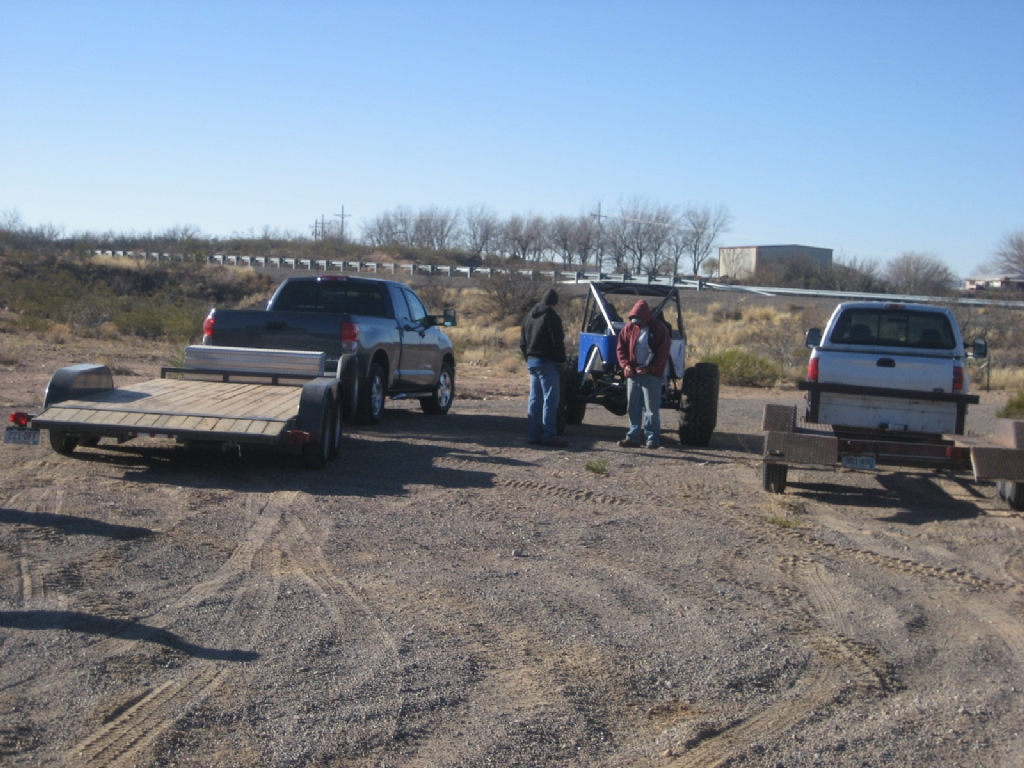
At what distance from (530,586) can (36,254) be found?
5681cm

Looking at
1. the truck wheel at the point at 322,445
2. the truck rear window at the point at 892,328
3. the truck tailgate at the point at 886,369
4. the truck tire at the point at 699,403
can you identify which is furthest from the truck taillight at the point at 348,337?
the truck rear window at the point at 892,328

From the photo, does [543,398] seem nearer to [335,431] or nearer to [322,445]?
[335,431]

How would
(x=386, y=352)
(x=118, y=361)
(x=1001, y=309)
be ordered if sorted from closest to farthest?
(x=386, y=352) < (x=118, y=361) < (x=1001, y=309)

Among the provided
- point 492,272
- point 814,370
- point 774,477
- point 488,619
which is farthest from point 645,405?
point 492,272

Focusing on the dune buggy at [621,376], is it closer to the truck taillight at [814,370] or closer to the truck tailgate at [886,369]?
the truck taillight at [814,370]

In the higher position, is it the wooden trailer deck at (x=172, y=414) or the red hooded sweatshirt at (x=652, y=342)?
the red hooded sweatshirt at (x=652, y=342)

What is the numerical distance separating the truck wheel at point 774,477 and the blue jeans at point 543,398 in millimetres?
3041

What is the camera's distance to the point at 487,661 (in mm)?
4914

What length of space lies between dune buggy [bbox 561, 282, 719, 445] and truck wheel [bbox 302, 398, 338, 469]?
3912mm

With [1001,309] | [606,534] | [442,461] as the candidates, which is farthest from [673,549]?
[1001,309]

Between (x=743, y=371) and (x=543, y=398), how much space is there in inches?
569

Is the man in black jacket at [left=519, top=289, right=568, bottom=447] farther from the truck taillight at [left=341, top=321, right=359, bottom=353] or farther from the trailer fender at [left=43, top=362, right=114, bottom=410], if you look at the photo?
the trailer fender at [left=43, top=362, right=114, bottom=410]

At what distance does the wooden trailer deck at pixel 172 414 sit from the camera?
8.64m

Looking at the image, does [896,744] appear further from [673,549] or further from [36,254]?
[36,254]
